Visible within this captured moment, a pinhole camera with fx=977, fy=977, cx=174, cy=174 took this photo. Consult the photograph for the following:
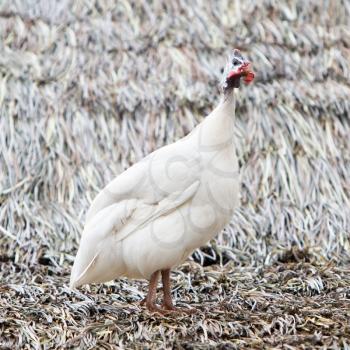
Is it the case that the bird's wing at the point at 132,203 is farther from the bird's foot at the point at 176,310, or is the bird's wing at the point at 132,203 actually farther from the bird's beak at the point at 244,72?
the bird's beak at the point at 244,72

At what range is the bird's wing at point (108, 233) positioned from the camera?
14.1 ft

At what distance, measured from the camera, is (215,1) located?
21.4 feet

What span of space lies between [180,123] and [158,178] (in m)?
1.80

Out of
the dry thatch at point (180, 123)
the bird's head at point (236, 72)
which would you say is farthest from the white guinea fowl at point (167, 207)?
the dry thatch at point (180, 123)

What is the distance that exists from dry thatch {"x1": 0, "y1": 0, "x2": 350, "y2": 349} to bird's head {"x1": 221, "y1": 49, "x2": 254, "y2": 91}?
110 cm

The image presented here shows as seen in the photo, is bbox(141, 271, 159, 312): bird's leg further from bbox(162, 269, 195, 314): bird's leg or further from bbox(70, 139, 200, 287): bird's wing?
bbox(70, 139, 200, 287): bird's wing

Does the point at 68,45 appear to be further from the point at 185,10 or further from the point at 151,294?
the point at 151,294

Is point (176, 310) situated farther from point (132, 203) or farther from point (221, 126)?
point (221, 126)

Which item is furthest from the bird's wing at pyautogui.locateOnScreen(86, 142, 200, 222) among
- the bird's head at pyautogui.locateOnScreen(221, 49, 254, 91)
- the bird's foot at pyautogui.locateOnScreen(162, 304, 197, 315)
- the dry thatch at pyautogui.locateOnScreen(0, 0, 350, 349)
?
the dry thatch at pyautogui.locateOnScreen(0, 0, 350, 349)

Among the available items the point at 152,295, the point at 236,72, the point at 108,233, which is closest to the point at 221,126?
the point at 236,72

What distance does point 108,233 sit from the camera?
4.33 metres

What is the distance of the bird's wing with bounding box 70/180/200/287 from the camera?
4.29 meters

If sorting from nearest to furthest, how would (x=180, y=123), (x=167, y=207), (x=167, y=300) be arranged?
(x=167, y=207) < (x=167, y=300) < (x=180, y=123)

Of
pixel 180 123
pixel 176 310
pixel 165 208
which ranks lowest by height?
pixel 176 310
